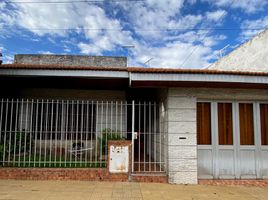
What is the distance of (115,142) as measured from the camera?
649 cm

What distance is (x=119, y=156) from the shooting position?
6426mm

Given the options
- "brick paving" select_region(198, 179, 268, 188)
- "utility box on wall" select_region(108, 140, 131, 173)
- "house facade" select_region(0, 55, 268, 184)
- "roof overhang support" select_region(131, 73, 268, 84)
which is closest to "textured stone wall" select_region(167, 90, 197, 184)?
"house facade" select_region(0, 55, 268, 184)

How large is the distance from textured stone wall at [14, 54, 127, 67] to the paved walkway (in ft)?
31.5

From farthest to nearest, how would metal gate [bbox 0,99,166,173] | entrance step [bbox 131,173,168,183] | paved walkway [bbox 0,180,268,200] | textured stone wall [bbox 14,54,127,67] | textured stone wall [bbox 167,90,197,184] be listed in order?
1. textured stone wall [bbox 14,54,127,67]
2. metal gate [bbox 0,99,166,173]
3. textured stone wall [bbox 167,90,197,184]
4. entrance step [bbox 131,173,168,183]
5. paved walkway [bbox 0,180,268,200]

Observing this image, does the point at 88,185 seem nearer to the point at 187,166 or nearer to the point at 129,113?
the point at 187,166

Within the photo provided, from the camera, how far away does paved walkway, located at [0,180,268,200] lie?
201 inches

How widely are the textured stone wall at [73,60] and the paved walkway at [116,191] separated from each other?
378 inches

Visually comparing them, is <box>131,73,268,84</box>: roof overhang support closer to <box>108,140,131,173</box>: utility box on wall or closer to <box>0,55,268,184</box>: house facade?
<box>0,55,268,184</box>: house facade

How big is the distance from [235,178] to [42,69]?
624 cm

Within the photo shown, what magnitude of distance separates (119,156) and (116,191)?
1105 millimetres

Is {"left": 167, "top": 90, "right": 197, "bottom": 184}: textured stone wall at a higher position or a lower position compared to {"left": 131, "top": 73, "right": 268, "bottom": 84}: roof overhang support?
lower

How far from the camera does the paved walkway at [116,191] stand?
511 centimetres

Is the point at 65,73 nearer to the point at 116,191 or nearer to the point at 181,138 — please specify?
the point at 116,191

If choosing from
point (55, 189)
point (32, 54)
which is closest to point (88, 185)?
point (55, 189)
